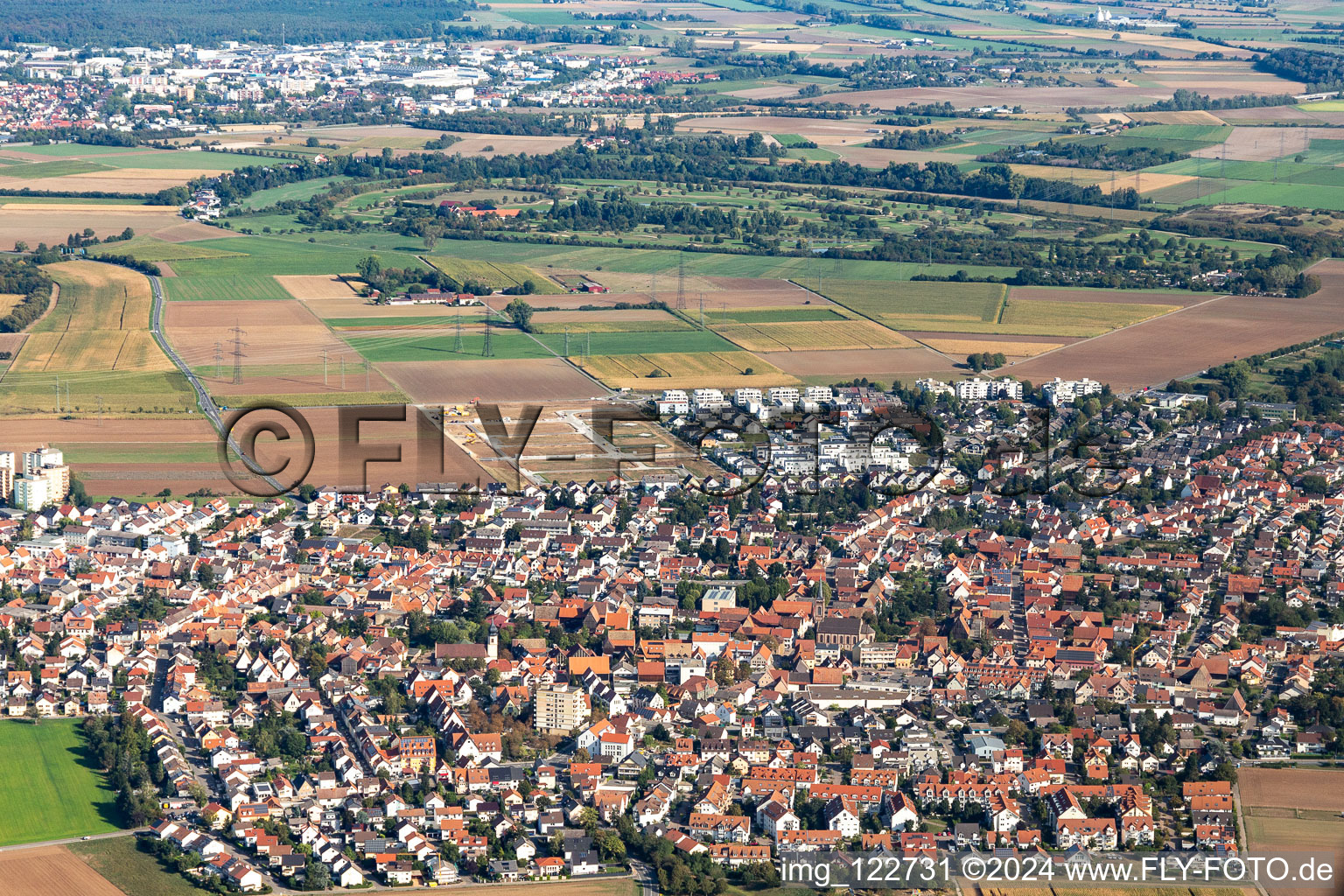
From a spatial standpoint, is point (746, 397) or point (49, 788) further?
point (746, 397)

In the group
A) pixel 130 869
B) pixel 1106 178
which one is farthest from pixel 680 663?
pixel 1106 178

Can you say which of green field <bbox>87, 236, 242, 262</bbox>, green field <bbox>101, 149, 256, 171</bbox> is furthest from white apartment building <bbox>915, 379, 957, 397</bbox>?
green field <bbox>101, 149, 256, 171</bbox>

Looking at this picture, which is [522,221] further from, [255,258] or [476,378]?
[476,378]

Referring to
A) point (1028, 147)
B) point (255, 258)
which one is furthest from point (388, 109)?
point (255, 258)

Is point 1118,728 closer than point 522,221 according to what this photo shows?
Yes

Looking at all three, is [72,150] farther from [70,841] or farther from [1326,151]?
[70,841]

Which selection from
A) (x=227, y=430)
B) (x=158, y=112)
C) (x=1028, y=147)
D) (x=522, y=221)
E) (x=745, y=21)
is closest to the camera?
(x=227, y=430)

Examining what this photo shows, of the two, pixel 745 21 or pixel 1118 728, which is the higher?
pixel 745 21
